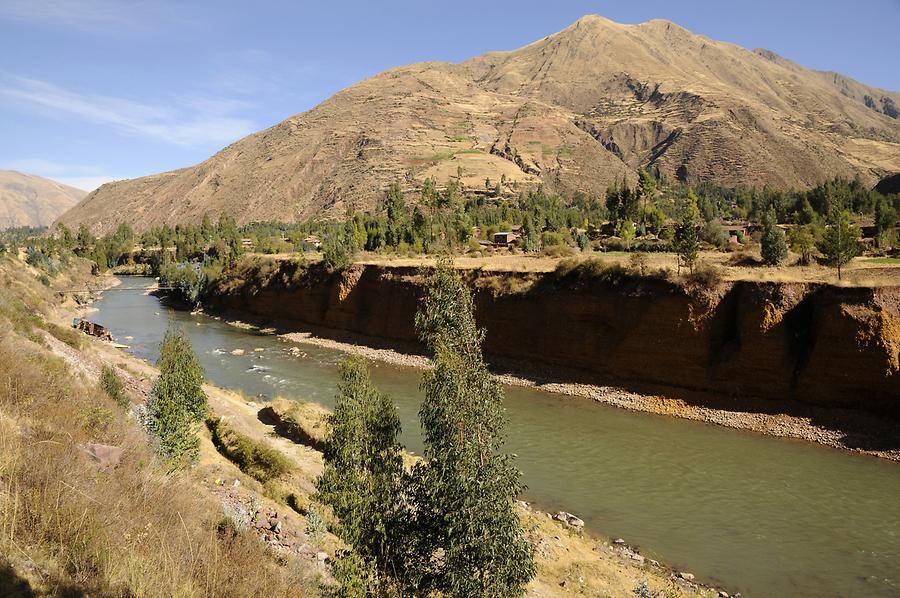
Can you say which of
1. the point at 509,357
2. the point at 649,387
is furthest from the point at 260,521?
the point at 509,357

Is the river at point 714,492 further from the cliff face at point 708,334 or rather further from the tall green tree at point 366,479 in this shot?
the tall green tree at point 366,479

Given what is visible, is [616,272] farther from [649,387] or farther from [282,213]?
[282,213]

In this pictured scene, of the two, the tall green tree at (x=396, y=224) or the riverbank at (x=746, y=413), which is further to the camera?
the tall green tree at (x=396, y=224)

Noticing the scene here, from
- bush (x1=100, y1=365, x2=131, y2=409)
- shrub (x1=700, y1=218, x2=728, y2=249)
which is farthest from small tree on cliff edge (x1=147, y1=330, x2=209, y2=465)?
shrub (x1=700, y1=218, x2=728, y2=249)

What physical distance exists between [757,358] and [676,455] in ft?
28.7

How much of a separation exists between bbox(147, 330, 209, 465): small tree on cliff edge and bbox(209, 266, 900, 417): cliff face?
24.4m

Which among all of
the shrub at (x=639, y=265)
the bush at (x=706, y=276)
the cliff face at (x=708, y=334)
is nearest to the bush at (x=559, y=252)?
the cliff face at (x=708, y=334)

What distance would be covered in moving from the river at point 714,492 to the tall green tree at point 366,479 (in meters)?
10.1

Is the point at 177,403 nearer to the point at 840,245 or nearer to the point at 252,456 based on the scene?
the point at 252,456

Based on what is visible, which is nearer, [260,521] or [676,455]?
[260,521]

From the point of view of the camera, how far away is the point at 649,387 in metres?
31.3

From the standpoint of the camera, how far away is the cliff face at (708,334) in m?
25.1

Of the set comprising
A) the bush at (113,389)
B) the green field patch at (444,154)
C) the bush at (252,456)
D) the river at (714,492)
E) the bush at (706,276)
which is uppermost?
the green field patch at (444,154)

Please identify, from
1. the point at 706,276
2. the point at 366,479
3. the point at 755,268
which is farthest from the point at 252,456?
the point at 755,268
